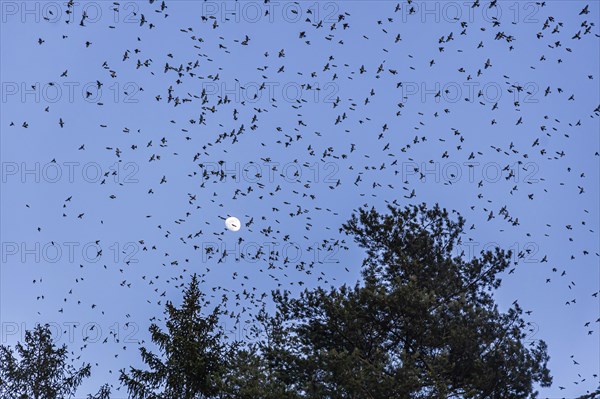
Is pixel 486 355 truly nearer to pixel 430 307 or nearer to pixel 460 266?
pixel 430 307

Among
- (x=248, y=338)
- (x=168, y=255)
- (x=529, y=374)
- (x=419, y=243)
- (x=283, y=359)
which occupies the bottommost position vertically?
(x=529, y=374)

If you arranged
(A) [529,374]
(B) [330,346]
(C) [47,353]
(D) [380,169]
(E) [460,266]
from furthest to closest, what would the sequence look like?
(D) [380,169]
(C) [47,353]
(E) [460,266]
(B) [330,346]
(A) [529,374]

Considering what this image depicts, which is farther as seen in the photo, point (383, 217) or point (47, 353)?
point (47, 353)

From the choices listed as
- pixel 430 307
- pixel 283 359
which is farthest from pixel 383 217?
pixel 283 359

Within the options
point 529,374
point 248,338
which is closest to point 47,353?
point 248,338

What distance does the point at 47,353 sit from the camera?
115 feet

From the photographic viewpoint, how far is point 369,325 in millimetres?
26922

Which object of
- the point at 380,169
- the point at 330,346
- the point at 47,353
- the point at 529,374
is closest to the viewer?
the point at 529,374

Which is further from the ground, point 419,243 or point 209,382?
point 419,243

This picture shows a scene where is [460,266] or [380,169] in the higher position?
[380,169]

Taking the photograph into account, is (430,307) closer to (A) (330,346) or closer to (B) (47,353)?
(A) (330,346)

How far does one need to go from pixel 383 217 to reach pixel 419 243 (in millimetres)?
1769

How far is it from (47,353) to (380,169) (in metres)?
17.8

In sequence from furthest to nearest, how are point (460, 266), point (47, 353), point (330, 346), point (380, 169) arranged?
point (380, 169), point (47, 353), point (460, 266), point (330, 346)
